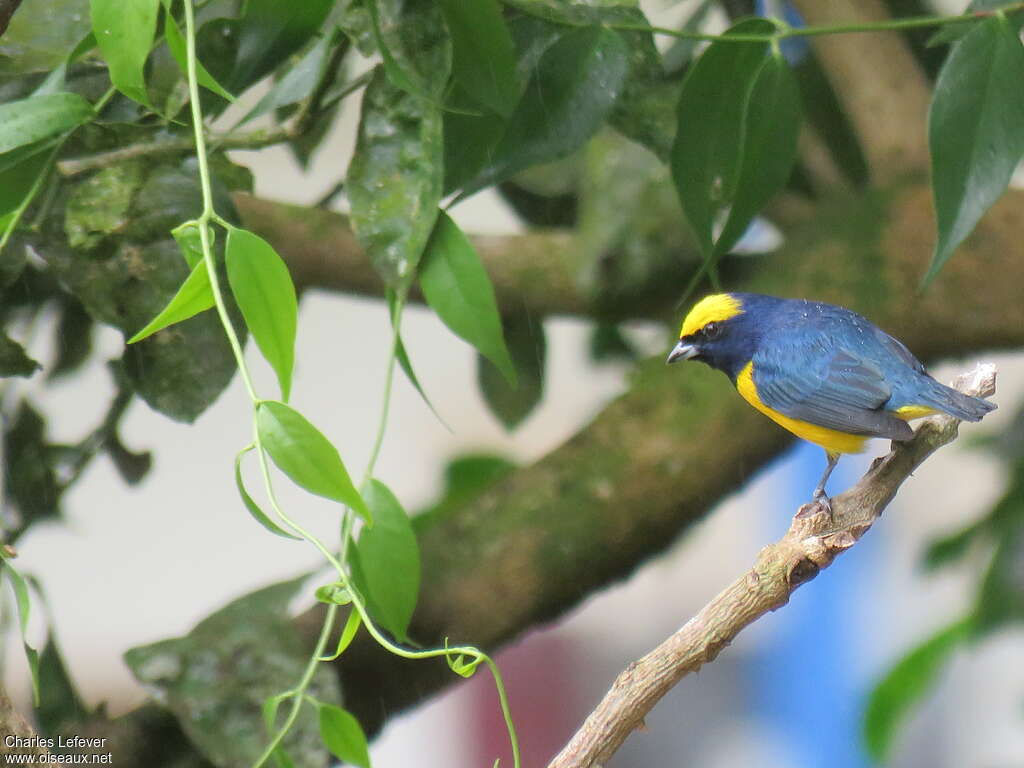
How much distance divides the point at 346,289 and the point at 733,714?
181cm

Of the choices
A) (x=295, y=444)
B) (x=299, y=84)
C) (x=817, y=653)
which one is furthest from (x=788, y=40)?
(x=817, y=653)

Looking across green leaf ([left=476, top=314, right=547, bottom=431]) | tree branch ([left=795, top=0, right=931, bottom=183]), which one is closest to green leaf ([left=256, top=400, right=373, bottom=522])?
green leaf ([left=476, top=314, right=547, bottom=431])

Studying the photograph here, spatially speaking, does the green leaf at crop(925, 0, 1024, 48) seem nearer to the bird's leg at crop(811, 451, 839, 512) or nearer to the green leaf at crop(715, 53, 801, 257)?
the green leaf at crop(715, 53, 801, 257)

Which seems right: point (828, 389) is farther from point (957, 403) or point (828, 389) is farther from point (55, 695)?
point (55, 695)

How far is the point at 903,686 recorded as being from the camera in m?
1.69

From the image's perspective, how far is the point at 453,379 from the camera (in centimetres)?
257

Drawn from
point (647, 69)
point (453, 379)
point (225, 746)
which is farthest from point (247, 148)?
point (453, 379)

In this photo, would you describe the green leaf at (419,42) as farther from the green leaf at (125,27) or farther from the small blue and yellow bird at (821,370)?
the small blue and yellow bird at (821,370)

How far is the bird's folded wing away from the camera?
0.83m

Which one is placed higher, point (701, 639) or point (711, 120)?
point (711, 120)

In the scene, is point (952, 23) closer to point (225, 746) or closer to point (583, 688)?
point (225, 746)

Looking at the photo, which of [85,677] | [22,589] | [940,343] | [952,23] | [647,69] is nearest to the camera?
[22,589]

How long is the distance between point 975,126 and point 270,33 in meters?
0.42

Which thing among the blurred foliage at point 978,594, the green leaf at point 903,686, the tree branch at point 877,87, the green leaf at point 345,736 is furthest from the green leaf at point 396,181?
the green leaf at point 903,686
